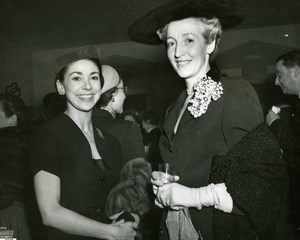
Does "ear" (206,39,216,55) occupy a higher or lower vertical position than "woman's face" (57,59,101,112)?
higher

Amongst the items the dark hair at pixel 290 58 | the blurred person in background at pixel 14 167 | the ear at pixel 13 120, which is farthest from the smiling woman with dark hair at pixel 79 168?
the dark hair at pixel 290 58

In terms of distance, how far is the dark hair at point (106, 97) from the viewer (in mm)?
1481

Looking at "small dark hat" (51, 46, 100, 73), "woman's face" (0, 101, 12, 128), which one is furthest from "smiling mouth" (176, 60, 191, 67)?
"woman's face" (0, 101, 12, 128)

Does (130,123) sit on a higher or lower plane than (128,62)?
lower

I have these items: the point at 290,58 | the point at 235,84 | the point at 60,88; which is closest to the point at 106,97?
the point at 60,88

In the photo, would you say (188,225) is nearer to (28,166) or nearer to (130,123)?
(130,123)

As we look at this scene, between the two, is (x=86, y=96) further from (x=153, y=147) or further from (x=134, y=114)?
(x=153, y=147)

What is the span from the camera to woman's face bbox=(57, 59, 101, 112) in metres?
1.47

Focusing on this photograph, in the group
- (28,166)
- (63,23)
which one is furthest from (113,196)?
(63,23)

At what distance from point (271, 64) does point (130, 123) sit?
2.05 feet

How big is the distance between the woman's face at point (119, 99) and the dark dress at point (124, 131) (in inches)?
1.7

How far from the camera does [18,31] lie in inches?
65.3

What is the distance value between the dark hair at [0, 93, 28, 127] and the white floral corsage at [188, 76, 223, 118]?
2.51 ft

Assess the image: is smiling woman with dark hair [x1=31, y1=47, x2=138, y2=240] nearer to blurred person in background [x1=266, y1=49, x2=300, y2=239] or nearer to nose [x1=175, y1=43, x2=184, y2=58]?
nose [x1=175, y1=43, x2=184, y2=58]
